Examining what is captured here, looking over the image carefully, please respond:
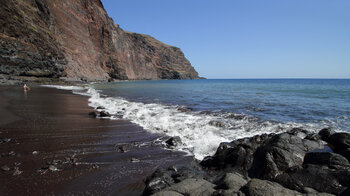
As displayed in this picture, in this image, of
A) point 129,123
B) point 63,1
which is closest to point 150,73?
point 63,1

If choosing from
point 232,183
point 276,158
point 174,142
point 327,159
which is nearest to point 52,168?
point 174,142

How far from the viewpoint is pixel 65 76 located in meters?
46.1

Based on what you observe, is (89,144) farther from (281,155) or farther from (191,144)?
(281,155)

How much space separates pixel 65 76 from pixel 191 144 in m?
47.8

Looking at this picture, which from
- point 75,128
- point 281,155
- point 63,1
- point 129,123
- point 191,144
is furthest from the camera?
point 63,1

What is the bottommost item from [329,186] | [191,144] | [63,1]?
[191,144]

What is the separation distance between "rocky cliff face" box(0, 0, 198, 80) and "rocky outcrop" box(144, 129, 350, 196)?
33.9 meters

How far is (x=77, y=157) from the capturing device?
5270mm

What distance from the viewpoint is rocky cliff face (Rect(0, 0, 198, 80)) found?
29.3 meters

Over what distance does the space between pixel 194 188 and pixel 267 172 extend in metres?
2.09

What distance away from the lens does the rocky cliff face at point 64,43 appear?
29266 millimetres

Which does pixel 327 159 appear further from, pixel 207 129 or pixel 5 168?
pixel 5 168

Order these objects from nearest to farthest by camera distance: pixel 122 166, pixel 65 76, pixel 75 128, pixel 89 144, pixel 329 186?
pixel 329 186 → pixel 122 166 → pixel 89 144 → pixel 75 128 → pixel 65 76

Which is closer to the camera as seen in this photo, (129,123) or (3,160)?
(3,160)
